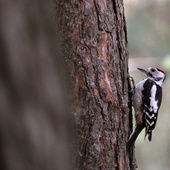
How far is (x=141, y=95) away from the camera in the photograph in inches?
217

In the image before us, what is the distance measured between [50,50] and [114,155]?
243 centimetres

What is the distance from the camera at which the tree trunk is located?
3.71m

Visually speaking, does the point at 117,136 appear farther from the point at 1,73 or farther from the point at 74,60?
the point at 1,73

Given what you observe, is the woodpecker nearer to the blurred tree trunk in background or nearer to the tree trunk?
the tree trunk

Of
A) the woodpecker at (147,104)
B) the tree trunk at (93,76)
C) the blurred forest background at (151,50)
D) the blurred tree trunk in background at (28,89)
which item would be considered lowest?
the blurred forest background at (151,50)

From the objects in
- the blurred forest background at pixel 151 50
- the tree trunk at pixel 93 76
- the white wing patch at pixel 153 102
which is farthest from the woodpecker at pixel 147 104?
the blurred forest background at pixel 151 50

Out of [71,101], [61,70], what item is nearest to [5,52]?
[61,70]

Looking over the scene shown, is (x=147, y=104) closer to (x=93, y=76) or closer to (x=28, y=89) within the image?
(x=93, y=76)

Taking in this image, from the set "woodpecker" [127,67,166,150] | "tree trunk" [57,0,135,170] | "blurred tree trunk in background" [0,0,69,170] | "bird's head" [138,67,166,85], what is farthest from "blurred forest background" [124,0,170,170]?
"blurred tree trunk in background" [0,0,69,170]

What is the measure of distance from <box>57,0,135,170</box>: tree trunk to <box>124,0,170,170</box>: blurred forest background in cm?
551

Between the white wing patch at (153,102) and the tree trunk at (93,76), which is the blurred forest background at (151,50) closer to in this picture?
the white wing patch at (153,102)

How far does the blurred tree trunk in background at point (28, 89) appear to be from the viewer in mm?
1482

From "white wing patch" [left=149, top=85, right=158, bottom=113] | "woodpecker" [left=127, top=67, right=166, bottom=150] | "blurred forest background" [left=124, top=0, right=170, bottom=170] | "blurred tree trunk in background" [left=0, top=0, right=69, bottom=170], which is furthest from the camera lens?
"blurred forest background" [left=124, top=0, right=170, bottom=170]

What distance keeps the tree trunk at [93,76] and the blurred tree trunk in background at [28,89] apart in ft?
7.01
